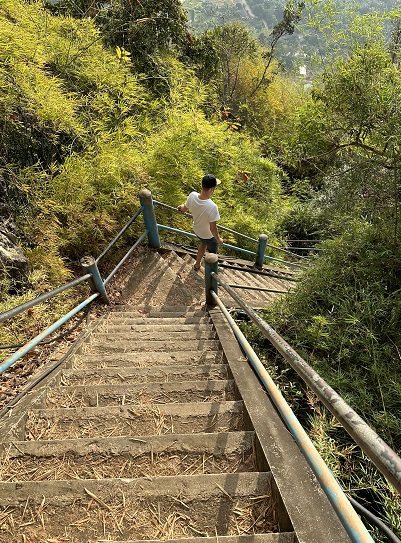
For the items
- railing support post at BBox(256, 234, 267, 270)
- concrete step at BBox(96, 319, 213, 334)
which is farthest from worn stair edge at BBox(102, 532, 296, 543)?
railing support post at BBox(256, 234, 267, 270)

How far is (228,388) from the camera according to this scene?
219 cm

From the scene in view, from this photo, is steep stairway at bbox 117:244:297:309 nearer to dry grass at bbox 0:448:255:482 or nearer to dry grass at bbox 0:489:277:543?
dry grass at bbox 0:448:255:482

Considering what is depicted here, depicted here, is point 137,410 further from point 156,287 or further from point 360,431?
point 156,287

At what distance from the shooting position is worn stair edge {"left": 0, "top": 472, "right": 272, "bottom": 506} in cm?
135

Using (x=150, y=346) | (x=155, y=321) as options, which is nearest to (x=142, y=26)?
(x=155, y=321)

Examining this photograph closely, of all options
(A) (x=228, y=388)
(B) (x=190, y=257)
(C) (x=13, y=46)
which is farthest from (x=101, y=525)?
(C) (x=13, y=46)

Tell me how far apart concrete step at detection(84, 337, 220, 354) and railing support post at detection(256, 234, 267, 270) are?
349cm

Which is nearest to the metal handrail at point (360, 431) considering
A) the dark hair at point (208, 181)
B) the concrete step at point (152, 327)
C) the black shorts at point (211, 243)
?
the concrete step at point (152, 327)

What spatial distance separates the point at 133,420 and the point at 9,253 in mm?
2728

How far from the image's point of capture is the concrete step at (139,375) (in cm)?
236

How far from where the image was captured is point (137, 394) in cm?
211

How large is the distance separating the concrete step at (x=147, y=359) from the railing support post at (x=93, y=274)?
1031mm

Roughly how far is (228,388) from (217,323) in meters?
1.15

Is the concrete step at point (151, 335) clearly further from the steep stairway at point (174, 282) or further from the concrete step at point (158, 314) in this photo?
the steep stairway at point (174, 282)
